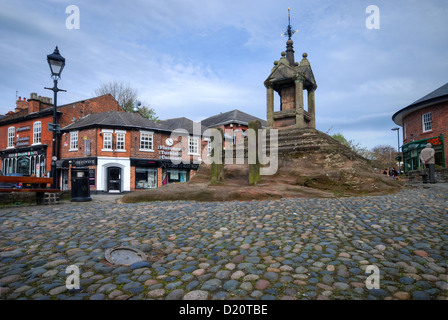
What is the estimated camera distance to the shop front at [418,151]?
23953 millimetres

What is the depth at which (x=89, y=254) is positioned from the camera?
3627 millimetres

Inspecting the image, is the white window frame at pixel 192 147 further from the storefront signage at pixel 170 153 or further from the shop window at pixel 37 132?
the shop window at pixel 37 132

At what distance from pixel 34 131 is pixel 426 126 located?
139ft

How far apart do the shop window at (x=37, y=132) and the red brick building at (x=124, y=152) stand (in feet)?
12.4

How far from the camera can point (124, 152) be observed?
1065 inches

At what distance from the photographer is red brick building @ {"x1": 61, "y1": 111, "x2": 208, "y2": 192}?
26.2 meters

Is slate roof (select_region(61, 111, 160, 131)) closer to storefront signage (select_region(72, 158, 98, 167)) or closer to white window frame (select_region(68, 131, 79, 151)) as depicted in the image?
white window frame (select_region(68, 131, 79, 151))

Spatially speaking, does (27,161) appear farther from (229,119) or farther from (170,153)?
(229,119)

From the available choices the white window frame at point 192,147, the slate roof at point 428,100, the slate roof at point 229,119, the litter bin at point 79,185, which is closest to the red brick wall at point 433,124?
the slate roof at point 428,100

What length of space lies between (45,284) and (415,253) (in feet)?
14.3

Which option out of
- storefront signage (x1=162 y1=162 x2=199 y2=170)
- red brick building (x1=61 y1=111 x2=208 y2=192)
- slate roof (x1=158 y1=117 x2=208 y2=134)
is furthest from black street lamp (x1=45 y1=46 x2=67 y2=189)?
slate roof (x1=158 y1=117 x2=208 y2=134)
